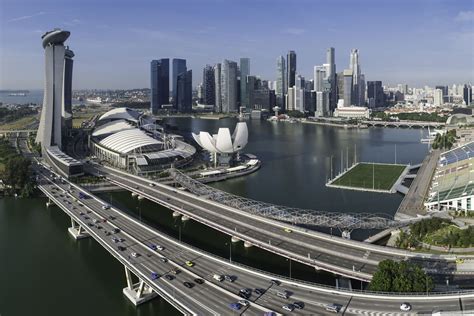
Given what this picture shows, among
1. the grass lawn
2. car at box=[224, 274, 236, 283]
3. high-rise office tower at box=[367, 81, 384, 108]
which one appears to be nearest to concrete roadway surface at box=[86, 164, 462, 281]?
car at box=[224, 274, 236, 283]

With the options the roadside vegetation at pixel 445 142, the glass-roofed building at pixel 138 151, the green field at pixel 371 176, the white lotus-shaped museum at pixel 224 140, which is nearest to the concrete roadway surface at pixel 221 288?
the glass-roofed building at pixel 138 151

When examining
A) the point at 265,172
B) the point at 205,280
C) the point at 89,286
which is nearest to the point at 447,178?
the point at 265,172

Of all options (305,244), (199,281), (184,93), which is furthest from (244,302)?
(184,93)

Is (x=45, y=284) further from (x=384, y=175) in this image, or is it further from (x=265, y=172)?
(x=384, y=175)

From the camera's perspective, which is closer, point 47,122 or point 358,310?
point 358,310

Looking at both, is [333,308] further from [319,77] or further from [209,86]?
[209,86]
